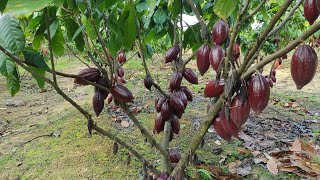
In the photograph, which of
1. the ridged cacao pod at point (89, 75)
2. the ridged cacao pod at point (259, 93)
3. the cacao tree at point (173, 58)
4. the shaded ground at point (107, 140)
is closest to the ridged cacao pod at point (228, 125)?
the cacao tree at point (173, 58)

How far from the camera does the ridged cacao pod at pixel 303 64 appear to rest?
0.56 meters

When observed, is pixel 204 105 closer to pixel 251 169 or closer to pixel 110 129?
pixel 110 129

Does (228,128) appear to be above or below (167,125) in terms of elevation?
above

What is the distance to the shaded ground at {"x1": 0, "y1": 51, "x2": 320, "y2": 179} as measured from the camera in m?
1.66

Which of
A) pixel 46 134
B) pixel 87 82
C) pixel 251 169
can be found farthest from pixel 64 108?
pixel 87 82

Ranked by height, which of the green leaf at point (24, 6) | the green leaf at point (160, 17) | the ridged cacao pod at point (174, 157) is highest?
the green leaf at point (160, 17)

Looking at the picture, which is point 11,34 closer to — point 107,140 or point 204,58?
point 204,58

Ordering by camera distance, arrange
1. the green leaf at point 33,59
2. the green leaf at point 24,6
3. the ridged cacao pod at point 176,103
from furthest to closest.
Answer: the ridged cacao pod at point 176,103
the green leaf at point 33,59
the green leaf at point 24,6

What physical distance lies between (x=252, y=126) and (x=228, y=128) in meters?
1.70

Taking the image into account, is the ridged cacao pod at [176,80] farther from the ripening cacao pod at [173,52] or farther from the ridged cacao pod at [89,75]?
the ridged cacao pod at [89,75]

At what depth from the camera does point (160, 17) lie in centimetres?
132

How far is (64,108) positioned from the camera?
9.77 feet

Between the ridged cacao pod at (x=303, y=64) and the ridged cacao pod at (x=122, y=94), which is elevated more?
the ridged cacao pod at (x=303, y=64)

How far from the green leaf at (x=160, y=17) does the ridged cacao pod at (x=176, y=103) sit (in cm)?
36
